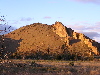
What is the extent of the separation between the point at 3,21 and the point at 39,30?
334 ft

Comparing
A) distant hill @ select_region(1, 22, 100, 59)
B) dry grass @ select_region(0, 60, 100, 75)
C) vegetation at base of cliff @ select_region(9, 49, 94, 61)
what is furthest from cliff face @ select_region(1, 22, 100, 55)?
dry grass @ select_region(0, 60, 100, 75)

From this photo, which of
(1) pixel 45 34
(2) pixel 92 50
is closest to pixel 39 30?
(1) pixel 45 34

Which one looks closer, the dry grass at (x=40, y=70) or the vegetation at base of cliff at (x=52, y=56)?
the dry grass at (x=40, y=70)

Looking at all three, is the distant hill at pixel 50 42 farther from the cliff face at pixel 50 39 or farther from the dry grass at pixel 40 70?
the dry grass at pixel 40 70

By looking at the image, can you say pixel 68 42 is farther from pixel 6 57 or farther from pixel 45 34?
pixel 6 57

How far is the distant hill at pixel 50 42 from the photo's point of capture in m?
91.9

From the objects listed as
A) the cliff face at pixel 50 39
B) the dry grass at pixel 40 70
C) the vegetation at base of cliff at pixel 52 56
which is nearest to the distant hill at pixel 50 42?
the cliff face at pixel 50 39

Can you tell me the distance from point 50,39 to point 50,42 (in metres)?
3.38

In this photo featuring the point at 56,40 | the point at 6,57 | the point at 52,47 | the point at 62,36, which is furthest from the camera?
the point at 62,36

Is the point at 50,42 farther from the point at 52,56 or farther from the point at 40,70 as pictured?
the point at 40,70

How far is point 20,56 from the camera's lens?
83062 mm

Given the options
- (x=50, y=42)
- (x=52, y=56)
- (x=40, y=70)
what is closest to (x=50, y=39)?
(x=50, y=42)

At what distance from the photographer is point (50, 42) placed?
101 m

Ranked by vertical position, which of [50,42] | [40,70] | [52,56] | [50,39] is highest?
[50,39]
